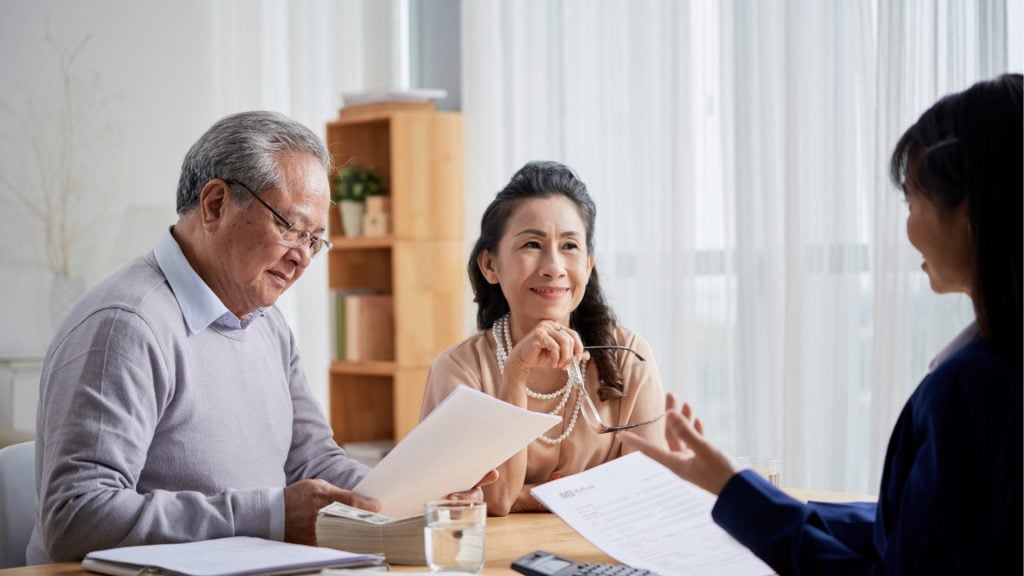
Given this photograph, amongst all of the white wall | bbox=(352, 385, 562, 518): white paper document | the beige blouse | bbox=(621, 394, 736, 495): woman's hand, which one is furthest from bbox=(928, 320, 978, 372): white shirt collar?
the white wall

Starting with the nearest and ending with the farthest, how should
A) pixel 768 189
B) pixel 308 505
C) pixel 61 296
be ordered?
pixel 308 505
pixel 768 189
pixel 61 296

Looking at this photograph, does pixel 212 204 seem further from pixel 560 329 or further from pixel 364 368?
pixel 364 368

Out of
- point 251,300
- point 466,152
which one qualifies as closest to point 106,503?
point 251,300

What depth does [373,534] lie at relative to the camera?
57.6 inches

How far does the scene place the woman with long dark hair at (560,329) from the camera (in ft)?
7.06

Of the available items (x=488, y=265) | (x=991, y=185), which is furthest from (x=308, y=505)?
(x=991, y=185)

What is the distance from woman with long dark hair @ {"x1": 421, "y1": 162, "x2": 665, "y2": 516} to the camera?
215 cm

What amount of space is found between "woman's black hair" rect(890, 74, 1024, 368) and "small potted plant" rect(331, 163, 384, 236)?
3348 millimetres

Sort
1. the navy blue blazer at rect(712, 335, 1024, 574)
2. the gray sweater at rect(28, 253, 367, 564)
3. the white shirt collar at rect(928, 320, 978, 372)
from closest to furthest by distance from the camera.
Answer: the navy blue blazer at rect(712, 335, 1024, 574)
the white shirt collar at rect(928, 320, 978, 372)
the gray sweater at rect(28, 253, 367, 564)

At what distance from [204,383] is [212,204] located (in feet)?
1.03

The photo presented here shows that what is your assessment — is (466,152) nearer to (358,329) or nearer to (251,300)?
(358,329)

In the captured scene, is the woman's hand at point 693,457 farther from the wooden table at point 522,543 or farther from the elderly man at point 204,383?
the elderly man at point 204,383

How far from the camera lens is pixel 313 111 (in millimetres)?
4688

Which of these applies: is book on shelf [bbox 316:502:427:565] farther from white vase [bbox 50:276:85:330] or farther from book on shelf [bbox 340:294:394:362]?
book on shelf [bbox 340:294:394:362]
